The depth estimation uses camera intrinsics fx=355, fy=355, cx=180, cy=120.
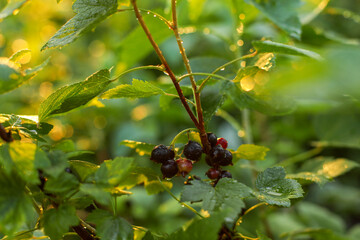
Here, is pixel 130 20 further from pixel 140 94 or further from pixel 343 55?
pixel 343 55

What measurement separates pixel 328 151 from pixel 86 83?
1.99 m

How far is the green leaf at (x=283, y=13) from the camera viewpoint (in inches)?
37.7

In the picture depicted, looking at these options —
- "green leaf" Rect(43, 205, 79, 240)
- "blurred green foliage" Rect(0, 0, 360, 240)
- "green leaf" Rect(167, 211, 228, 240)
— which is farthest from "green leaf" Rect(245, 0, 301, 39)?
"green leaf" Rect(43, 205, 79, 240)

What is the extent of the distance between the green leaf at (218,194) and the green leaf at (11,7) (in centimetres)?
37

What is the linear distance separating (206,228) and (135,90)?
26 cm

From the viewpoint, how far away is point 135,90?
620 mm

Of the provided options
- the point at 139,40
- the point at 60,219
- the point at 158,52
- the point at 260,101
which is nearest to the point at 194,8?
the point at 139,40

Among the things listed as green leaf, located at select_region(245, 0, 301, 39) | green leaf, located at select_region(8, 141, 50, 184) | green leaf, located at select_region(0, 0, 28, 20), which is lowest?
green leaf, located at select_region(8, 141, 50, 184)

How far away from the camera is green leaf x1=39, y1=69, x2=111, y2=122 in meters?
0.61

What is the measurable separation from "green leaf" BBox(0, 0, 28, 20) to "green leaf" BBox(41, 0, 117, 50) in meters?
0.07

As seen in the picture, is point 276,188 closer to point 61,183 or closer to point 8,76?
point 61,183

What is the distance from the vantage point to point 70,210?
1.65 feet

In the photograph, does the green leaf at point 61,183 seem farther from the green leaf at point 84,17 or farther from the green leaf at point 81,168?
the green leaf at point 84,17

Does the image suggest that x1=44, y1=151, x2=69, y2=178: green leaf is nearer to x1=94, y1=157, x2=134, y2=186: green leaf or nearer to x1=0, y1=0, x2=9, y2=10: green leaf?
x1=94, y1=157, x2=134, y2=186: green leaf
